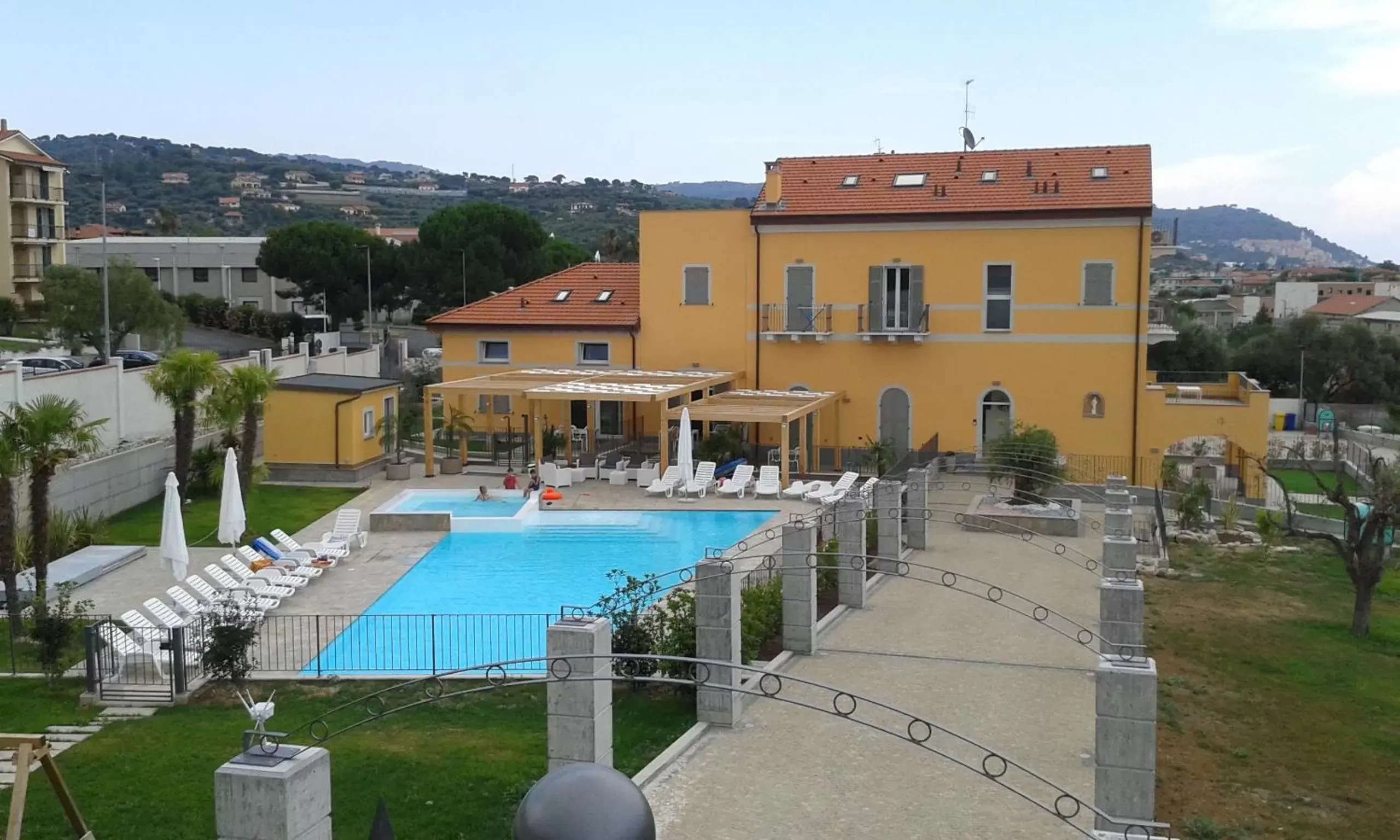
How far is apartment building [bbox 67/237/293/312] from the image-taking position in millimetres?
73438

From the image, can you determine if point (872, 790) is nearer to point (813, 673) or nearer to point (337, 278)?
point (813, 673)

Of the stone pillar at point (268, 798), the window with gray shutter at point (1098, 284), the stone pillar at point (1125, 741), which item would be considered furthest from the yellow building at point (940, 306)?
the stone pillar at point (268, 798)

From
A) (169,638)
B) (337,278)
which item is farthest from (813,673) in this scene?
(337,278)

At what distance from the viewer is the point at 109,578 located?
1938 centimetres

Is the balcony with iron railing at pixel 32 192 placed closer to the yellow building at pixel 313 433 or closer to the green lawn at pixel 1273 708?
the yellow building at pixel 313 433

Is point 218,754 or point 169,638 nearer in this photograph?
point 218,754

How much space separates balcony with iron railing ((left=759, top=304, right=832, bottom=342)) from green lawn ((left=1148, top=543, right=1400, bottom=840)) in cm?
1313

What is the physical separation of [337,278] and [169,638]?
1930 inches

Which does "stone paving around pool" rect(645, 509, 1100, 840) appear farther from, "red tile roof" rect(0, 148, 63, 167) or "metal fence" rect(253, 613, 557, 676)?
"red tile roof" rect(0, 148, 63, 167)

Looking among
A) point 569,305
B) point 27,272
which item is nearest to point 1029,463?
point 569,305

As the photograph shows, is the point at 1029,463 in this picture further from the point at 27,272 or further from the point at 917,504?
the point at 27,272

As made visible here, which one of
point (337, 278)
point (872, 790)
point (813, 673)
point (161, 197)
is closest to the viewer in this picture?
point (872, 790)

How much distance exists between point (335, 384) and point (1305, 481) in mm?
31287

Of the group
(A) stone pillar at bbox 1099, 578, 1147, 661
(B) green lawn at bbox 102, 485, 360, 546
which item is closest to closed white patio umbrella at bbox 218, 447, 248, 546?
(B) green lawn at bbox 102, 485, 360, 546
